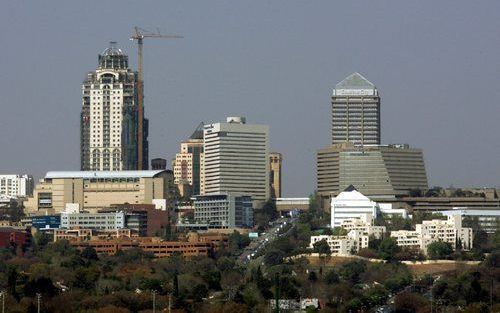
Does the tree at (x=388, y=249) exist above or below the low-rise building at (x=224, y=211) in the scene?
below

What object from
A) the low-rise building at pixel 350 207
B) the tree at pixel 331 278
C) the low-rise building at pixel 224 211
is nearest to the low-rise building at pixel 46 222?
the low-rise building at pixel 224 211

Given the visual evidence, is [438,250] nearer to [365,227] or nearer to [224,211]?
[365,227]

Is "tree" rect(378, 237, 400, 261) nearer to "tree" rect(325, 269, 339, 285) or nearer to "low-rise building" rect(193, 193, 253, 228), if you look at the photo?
"tree" rect(325, 269, 339, 285)

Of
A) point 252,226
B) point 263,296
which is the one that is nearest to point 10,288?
point 263,296

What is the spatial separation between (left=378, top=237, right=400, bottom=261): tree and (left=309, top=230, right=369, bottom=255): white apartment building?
176 centimetres

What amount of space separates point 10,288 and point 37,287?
A: 179 cm

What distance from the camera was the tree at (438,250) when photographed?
16262 centimetres

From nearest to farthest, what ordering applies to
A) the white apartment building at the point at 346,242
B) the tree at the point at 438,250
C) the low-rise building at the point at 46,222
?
1. the tree at the point at 438,250
2. the white apartment building at the point at 346,242
3. the low-rise building at the point at 46,222

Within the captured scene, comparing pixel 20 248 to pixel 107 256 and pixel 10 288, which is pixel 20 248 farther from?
pixel 10 288

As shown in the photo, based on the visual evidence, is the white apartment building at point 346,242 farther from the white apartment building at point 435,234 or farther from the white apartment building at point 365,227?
the white apartment building at point 435,234

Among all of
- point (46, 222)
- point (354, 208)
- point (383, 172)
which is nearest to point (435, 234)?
point (354, 208)

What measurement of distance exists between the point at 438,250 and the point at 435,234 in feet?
23.6

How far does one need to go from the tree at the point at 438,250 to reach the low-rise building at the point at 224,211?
31.2m

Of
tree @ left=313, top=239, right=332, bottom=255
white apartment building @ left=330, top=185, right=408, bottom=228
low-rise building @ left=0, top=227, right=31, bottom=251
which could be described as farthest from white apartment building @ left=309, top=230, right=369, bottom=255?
low-rise building @ left=0, top=227, right=31, bottom=251
